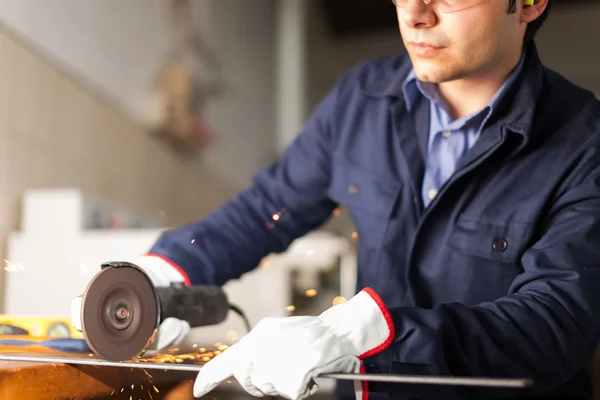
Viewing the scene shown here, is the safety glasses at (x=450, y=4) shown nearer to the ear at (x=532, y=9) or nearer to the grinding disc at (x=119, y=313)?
the ear at (x=532, y=9)

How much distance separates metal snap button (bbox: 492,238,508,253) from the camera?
41.4 inches

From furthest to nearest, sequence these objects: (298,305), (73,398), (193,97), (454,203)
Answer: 1. (193,97)
2. (298,305)
3. (454,203)
4. (73,398)

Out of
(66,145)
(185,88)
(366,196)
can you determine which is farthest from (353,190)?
(185,88)

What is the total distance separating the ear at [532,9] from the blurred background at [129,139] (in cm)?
61

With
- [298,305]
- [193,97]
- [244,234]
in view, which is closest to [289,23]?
[193,97]

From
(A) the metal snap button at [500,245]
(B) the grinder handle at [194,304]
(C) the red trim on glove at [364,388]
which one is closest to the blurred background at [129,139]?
(B) the grinder handle at [194,304]

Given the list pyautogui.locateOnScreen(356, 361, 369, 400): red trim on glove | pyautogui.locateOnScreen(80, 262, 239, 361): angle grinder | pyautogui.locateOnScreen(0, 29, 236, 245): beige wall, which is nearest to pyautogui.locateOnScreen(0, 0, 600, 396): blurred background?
pyautogui.locateOnScreen(0, 29, 236, 245): beige wall

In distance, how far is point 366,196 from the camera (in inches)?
48.4

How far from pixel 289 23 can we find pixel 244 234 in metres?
3.32

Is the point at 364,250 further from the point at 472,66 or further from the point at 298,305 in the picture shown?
the point at 298,305

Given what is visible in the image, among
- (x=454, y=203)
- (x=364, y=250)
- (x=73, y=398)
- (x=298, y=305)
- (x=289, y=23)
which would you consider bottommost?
(x=298, y=305)

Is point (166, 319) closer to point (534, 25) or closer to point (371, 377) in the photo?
point (371, 377)

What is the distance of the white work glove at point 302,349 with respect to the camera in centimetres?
70

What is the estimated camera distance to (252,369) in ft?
2.39
